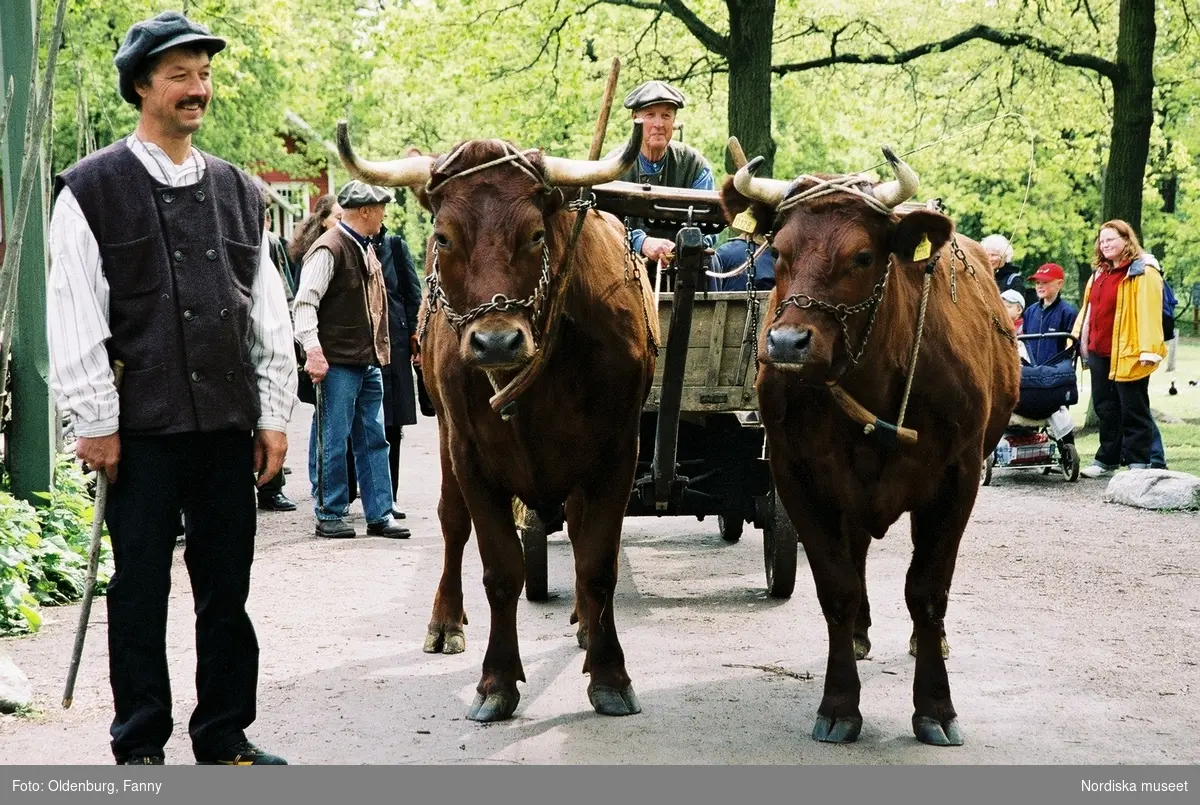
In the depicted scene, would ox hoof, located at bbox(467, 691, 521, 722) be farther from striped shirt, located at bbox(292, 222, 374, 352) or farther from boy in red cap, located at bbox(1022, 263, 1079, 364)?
boy in red cap, located at bbox(1022, 263, 1079, 364)

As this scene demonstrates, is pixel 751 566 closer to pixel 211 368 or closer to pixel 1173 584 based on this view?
pixel 1173 584

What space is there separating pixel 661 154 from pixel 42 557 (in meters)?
Result: 3.97

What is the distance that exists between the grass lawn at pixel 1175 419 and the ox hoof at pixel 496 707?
34.1 feet

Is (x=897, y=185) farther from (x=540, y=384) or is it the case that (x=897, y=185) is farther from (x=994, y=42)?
(x=994, y=42)

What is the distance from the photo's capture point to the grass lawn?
52.7 feet

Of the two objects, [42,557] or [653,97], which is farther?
[42,557]

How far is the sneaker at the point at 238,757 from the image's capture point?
5055 millimetres

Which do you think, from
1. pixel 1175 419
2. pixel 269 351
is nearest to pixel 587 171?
pixel 269 351

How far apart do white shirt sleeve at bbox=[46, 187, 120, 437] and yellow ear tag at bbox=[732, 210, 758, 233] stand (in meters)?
2.46

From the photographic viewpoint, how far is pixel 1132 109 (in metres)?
17.9

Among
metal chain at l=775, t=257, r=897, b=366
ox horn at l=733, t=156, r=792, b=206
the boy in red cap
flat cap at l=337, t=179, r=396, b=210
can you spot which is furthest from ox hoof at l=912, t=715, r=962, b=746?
the boy in red cap

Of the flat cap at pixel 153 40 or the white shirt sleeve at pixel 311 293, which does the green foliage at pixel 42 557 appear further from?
the flat cap at pixel 153 40
